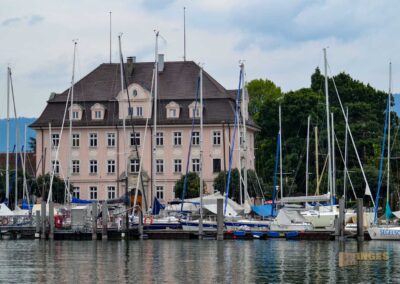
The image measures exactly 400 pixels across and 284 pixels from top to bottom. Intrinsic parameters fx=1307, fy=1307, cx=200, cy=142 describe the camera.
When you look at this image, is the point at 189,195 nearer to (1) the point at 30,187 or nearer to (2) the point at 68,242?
(1) the point at 30,187

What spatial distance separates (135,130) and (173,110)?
4.17 m

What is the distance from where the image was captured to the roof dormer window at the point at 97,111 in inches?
5039

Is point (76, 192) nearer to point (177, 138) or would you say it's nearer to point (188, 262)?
point (177, 138)

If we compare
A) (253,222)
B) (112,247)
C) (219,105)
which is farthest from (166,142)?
(112,247)

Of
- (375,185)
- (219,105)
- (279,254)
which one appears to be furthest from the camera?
(219,105)

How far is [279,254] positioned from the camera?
75750mm

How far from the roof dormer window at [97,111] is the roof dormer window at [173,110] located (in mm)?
6570

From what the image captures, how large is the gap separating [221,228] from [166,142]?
4027 cm

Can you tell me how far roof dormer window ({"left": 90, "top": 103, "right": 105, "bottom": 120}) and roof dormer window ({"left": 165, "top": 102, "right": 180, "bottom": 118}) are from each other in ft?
21.6

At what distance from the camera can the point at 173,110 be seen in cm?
12688

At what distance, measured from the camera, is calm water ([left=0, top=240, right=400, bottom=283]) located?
6003 cm

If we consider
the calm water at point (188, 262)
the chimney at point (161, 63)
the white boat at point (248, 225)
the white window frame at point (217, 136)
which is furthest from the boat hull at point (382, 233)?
the chimney at point (161, 63)

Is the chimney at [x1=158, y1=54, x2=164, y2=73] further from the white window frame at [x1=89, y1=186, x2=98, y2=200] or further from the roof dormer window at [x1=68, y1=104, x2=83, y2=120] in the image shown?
the white window frame at [x1=89, y1=186, x2=98, y2=200]

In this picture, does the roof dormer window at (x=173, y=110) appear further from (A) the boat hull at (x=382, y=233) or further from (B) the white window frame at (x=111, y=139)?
(A) the boat hull at (x=382, y=233)
